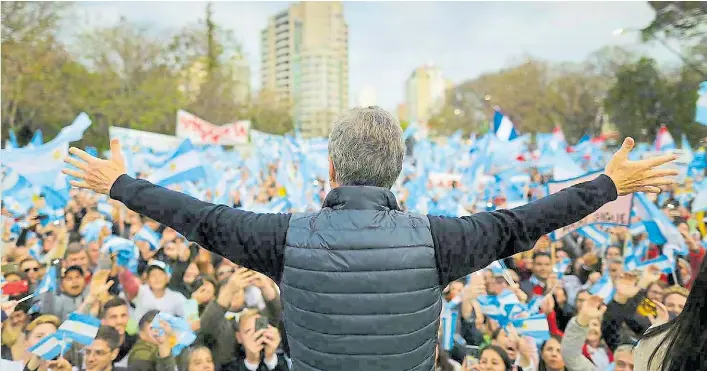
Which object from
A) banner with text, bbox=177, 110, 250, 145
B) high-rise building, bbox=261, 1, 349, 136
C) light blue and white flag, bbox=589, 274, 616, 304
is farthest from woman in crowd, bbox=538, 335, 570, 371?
high-rise building, bbox=261, 1, 349, 136

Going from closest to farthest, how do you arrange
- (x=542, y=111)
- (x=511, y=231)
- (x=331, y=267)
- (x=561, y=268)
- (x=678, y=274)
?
(x=331, y=267)
(x=511, y=231)
(x=678, y=274)
(x=561, y=268)
(x=542, y=111)

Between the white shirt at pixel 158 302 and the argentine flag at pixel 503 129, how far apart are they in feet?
26.5

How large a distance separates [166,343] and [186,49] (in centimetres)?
3064

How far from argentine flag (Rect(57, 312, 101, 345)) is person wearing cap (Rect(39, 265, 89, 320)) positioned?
49.3 inches

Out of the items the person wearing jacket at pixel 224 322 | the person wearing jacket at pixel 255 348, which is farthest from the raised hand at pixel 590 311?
the person wearing jacket at pixel 224 322

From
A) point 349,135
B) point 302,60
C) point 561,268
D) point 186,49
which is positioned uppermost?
point 302,60

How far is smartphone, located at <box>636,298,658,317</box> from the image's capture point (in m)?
3.77

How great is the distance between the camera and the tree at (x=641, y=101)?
85.1 ft

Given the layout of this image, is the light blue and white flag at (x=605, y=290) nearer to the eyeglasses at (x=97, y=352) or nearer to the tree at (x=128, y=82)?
the eyeglasses at (x=97, y=352)

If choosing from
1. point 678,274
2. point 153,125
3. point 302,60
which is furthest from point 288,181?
point 302,60

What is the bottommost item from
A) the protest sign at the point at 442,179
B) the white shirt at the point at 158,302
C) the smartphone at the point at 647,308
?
the protest sign at the point at 442,179

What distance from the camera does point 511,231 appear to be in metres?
1.52

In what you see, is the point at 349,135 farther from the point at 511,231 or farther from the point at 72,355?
the point at 72,355

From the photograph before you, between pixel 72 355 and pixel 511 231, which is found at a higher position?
pixel 511 231
